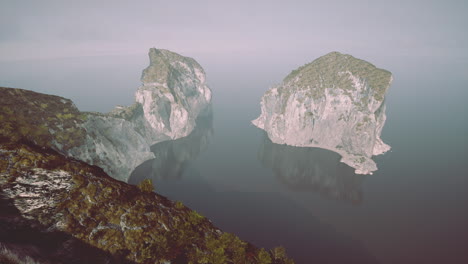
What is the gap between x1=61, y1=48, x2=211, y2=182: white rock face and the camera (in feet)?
201

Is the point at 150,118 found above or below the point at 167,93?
below

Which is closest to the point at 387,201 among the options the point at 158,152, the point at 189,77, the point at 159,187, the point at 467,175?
the point at 467,175

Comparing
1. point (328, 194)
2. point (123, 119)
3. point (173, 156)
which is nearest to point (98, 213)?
point (123, 119)

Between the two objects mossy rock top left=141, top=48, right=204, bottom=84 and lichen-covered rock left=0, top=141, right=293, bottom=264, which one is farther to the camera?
mossy rock top left=141, top=48, right=204, bottom=84

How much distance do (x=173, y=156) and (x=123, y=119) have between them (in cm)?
4674

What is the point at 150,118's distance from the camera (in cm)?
13950

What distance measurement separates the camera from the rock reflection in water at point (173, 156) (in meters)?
106

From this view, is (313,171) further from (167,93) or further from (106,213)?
(106,213)

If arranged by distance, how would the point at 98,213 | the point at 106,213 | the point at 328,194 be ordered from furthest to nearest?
the point at 328,194 < the point at 106,213 < the point at 98,213

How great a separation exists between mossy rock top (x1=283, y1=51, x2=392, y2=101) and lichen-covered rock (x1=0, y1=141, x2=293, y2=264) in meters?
129

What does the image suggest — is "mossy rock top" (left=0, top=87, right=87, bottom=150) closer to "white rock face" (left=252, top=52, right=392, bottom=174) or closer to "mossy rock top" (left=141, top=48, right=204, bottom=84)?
"mossy rock top" (left=141, top=48, right=204, bottom=84)

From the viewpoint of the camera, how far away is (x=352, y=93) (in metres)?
122

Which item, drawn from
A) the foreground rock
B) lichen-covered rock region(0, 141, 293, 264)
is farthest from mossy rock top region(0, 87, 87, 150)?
lichen-covered rock region(0, 141, 293, 264)

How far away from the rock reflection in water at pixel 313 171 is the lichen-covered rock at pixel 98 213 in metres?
90.6
